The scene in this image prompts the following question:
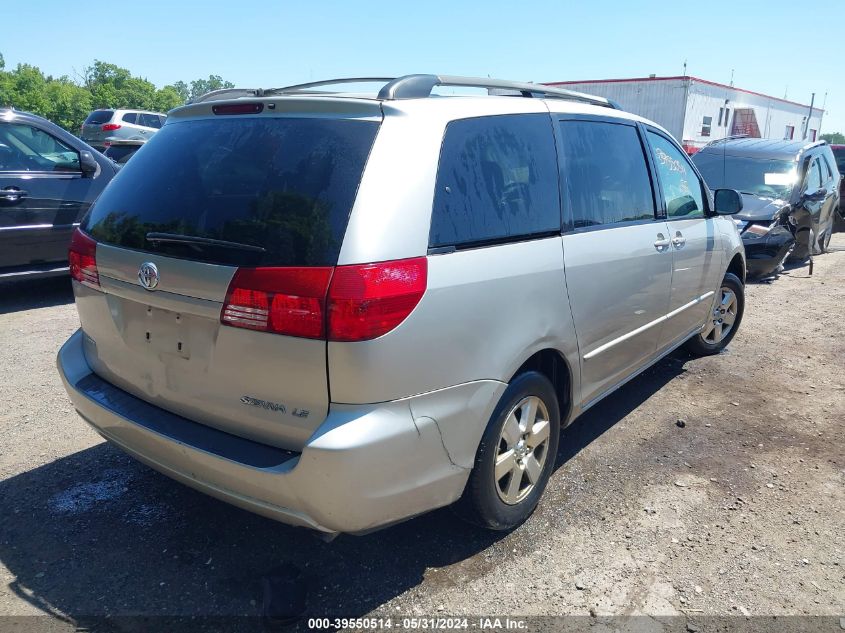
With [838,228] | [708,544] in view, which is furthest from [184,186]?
[838,228]

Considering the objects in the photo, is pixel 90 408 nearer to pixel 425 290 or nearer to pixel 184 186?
pixel 184 186

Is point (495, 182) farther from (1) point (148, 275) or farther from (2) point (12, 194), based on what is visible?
(2) point (12, 194)

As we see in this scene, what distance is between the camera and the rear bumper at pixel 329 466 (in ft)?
7.06

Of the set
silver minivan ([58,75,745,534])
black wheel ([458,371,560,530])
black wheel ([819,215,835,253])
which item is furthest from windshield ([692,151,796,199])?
black wheel ([458,371,560,530])

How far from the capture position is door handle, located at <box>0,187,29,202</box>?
6.03 metres

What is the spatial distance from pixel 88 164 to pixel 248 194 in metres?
5.28

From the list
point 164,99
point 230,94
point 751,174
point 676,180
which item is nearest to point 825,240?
point 751,174

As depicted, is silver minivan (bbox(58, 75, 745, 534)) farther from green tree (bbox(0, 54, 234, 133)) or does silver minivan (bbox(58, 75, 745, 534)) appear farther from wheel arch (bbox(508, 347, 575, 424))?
green tree (bbox(0, 54, 234, 133))

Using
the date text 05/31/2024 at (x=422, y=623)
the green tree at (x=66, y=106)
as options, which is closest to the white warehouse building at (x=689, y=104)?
the date text 05/31/2024 at (x=422, y=623)

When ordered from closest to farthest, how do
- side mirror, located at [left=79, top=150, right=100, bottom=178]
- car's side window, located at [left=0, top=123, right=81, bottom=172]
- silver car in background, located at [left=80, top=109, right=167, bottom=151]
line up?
1. car's side window, located at [left=0, top=123, right=81, bottom=172]
2. side mirror, located at [left=79, top=150, right=100, bottom=178]
3. silver car in background, located at [left=80, top=109, right=167, bottom=151]

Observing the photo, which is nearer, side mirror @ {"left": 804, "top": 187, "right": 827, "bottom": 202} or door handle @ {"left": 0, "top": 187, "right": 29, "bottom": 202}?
door handle @ {"left": 0, "top": 187, "right": 29, "bottom": 202}

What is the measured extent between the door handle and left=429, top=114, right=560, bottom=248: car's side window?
5276 mm

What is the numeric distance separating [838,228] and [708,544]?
45.4ft

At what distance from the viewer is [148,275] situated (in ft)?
8.11
